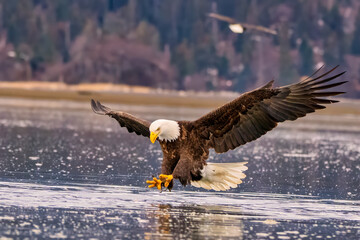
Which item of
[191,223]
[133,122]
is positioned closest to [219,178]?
[133,122]

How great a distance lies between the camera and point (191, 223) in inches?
324

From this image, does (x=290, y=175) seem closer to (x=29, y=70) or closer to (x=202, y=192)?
(x=202, y=192)

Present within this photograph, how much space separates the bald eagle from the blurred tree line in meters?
53.0

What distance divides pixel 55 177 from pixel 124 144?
23.1 feet

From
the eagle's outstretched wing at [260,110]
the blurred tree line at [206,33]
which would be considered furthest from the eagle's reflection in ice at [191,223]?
the blurred tree line at [206,33]

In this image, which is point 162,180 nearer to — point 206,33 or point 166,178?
point 166,178

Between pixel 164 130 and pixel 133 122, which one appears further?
pixel 133 122

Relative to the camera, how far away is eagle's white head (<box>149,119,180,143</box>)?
30.7 feet

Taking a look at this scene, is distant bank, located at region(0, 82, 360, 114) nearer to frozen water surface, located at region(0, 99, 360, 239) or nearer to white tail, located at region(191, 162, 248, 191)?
frozen water surface, located at region(0, 99, 360, 239)

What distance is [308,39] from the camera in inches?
2766

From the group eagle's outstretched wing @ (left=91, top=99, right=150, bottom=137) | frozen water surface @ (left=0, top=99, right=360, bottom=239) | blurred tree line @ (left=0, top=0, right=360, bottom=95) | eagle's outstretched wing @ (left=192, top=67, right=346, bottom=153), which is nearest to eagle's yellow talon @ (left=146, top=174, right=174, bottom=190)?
frozen water surface @ (left=0, top=99, right=360, bottom=239)

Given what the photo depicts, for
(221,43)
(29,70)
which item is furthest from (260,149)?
(221,43)

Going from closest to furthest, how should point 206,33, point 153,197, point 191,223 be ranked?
point 191,223 → point 153,197 → point 206,33

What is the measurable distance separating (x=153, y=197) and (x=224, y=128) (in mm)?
1037
